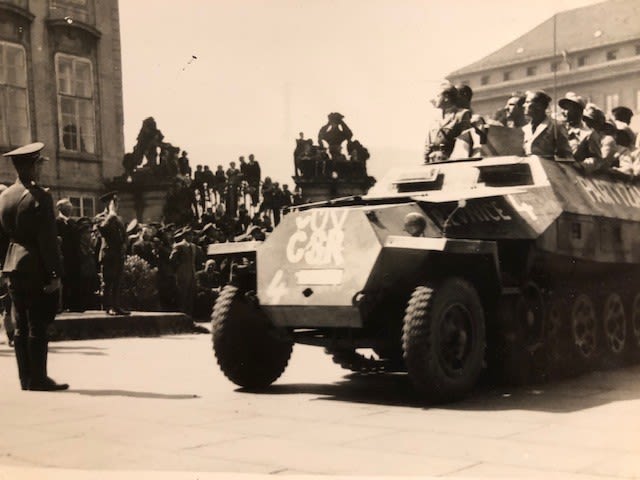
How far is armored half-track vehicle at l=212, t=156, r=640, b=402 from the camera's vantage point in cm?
870

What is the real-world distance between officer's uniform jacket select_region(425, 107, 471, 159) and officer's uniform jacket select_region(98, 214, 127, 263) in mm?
6245

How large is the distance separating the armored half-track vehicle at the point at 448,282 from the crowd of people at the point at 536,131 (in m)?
0.35

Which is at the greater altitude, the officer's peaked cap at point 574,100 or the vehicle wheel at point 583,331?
the officer's peaked cap at point 574,100

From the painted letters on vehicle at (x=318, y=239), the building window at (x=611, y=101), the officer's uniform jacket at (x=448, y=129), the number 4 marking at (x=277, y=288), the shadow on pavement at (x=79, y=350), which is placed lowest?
the shadow on pavement at (x=79, y=350)

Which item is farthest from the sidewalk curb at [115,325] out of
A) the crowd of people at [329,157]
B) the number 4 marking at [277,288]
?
the crowd of people at [329,157]

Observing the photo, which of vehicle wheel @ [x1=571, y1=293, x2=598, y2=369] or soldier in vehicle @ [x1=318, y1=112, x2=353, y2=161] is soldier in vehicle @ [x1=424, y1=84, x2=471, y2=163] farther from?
soldier in vehicle @ [x1=318, y1=112, x2=353, y2=161]

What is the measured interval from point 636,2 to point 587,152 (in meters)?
4.66

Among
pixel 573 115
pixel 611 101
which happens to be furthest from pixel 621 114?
pixel 573 115

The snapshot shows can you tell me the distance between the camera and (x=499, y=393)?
30.9 feet

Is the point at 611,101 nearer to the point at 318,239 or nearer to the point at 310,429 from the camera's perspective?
the point at 318,239

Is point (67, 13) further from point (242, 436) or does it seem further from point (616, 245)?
point (242, 436)

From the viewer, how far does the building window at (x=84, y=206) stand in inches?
965

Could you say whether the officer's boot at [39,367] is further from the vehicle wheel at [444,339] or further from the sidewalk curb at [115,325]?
the sidewalk curb at [115,325]

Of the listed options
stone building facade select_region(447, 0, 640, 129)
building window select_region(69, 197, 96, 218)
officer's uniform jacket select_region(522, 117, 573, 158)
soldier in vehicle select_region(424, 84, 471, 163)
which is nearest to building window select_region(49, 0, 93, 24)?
building window select_region(69, 197, 96, 218)
